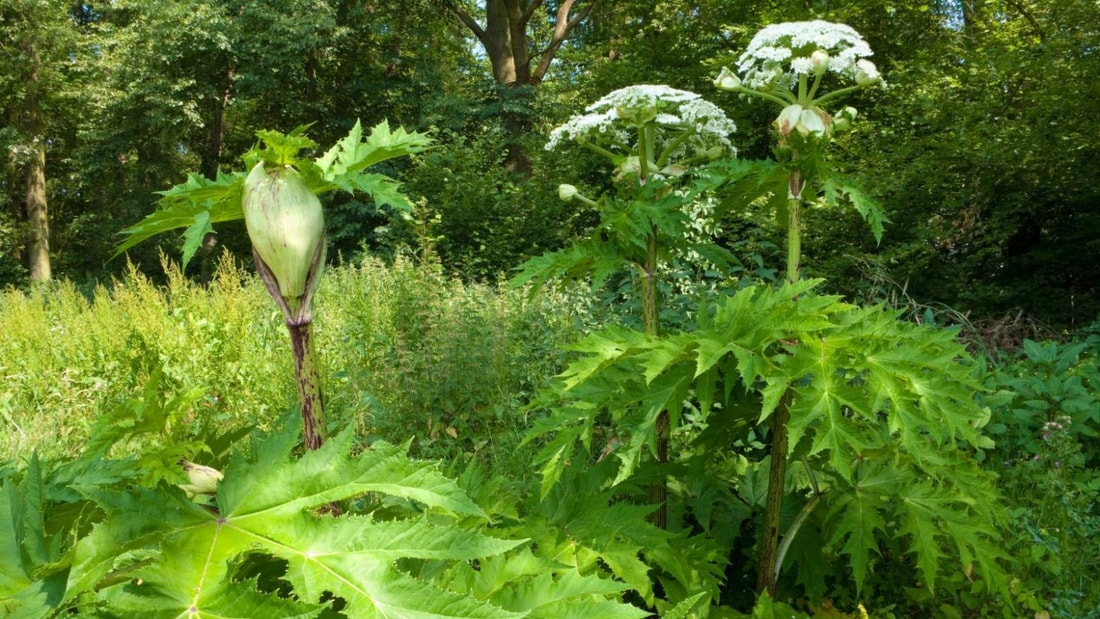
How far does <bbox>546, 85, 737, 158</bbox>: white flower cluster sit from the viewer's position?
6.04 ft

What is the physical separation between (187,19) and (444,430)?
14.4 m

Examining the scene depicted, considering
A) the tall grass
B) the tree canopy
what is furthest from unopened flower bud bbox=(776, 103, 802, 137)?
the tree canopy

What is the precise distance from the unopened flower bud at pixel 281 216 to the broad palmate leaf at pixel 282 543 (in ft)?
0.79

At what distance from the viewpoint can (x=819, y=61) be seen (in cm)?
175

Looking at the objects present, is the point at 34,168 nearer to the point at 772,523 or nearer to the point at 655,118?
the point at 655,118

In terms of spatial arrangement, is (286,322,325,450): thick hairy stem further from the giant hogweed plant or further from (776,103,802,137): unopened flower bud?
(776,103,802,137): unopened flower bud

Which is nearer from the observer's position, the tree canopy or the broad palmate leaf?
the broad palmate leaf

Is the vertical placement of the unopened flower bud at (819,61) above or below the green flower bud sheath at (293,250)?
above

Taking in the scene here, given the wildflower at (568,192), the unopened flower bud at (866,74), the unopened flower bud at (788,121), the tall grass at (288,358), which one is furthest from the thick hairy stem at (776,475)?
the tall grass at (288,358)

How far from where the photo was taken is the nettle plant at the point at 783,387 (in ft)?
4.41

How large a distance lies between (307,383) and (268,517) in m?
0.17

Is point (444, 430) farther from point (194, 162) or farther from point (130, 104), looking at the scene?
point (194, 162)

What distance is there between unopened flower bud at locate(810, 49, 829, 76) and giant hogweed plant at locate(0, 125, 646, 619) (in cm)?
121

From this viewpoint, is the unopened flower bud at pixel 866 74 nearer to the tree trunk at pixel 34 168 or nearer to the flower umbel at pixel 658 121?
the flower umbel at pixel 658 121
